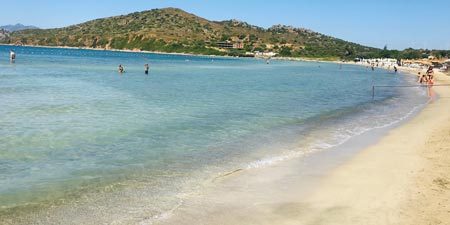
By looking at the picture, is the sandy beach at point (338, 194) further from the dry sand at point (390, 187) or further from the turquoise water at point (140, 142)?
the turquoise water at point (140, 142)

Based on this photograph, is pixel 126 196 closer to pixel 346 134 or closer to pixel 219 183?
pixel 219 183

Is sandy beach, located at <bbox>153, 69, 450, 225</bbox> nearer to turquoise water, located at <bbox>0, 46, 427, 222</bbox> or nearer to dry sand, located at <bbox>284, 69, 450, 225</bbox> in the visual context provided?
dry sand, located at <bbox>284, 69, 450, 225</bbox>

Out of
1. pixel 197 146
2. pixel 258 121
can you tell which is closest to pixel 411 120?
pixel 258 121

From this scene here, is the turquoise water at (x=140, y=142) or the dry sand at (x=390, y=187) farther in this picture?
the turquoise water at (x=140, y=142)

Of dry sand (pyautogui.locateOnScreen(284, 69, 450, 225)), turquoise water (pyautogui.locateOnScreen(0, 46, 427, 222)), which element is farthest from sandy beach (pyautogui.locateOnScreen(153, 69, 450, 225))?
turquoise water (pyautogui.locateOnScreen(0, 46, 427, 222))

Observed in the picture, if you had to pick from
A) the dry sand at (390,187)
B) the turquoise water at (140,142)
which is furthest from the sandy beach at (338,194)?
the turquoise water at (140,142)

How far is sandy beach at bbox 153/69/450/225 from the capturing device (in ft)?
28.1

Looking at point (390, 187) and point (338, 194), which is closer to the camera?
point (338, 194)

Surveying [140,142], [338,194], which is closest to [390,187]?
[338,194]

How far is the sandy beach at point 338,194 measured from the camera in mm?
8555

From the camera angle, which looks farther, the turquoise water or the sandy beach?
the turquoise water

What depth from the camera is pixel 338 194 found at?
10.1 meters

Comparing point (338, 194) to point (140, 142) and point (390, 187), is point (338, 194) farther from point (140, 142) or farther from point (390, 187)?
point (140, 142)

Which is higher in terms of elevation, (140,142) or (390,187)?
(390,187)
